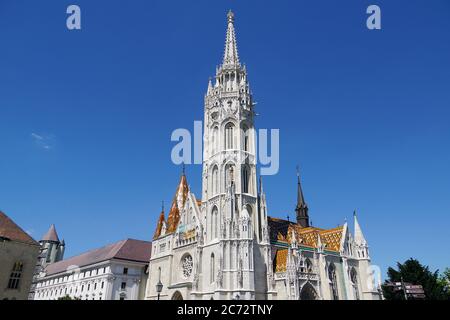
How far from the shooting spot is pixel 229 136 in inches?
1981

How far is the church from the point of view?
1642 inches

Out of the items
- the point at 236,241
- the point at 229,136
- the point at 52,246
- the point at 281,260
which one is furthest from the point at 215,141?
the point at 52,246

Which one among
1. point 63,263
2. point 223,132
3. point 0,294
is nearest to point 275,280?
point 223,132

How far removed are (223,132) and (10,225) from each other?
2995 cm

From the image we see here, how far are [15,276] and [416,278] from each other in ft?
188

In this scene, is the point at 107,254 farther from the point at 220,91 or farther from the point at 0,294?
the point at 220,91

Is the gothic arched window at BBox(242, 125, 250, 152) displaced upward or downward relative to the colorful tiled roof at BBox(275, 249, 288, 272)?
upward

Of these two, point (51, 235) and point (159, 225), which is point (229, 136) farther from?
point (51, 235)

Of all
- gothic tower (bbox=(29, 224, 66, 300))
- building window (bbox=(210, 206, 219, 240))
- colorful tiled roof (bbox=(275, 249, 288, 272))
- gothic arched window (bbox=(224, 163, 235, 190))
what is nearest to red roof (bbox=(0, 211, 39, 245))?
building window (bbox=(210, 206, 219, 240))

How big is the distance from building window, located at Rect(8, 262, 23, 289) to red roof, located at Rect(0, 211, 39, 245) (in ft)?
9.07

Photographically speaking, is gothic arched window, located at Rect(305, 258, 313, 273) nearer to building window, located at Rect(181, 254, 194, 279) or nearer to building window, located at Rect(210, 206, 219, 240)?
building window, located at Rect(210, 206, 219, 240)

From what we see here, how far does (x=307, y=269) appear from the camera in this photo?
156 ft

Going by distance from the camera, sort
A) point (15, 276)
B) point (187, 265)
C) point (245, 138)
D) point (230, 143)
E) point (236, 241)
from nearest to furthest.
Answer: point (15, 276)
point (236, 241)
point (187, 265)
point (230, 143)
point (245, 138)

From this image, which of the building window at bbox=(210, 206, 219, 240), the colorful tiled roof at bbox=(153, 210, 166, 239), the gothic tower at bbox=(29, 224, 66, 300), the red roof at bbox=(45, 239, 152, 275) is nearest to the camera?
the building window at bbox=(210, 206, 219, 240)
